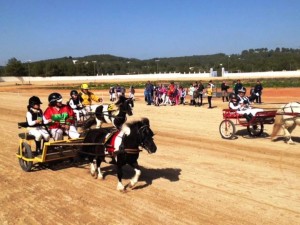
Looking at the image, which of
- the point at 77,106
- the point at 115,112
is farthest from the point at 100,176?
the point at 77,106

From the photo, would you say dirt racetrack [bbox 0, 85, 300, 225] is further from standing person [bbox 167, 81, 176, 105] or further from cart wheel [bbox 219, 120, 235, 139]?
standing person [bbox 167, 81, 176, 105]

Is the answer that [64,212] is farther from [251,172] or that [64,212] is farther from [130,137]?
[251,172]

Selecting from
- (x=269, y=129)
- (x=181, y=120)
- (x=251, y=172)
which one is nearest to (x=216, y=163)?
(x=251, y=172)

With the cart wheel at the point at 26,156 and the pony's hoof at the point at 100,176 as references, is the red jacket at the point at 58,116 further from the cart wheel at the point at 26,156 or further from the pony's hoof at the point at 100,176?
the pony's hoof at the point at 100,176

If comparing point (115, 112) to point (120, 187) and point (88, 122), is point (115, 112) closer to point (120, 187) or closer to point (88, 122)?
point (88, 122)

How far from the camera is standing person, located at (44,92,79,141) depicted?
33.5 feet

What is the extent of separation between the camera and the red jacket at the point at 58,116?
1027 cm

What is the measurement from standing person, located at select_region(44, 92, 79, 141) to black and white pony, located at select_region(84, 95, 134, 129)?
112cm

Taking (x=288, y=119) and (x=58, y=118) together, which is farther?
(x=288, y=119)

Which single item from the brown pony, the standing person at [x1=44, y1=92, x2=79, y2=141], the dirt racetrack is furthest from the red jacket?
the brown pony

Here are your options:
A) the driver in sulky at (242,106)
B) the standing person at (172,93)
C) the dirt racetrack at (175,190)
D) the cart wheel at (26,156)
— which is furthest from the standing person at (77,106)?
the standing person at (172,93)

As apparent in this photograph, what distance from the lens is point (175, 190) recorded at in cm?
822

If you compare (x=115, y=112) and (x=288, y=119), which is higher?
(x=115, y=112)

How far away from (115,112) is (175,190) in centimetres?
552
